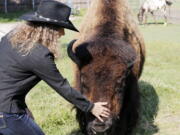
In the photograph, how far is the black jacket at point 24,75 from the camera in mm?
4238

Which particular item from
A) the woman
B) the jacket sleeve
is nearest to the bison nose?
the woman

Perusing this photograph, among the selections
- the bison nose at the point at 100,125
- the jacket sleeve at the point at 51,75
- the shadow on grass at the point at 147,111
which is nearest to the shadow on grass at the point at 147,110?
the shadow on grass at the point at 147,111

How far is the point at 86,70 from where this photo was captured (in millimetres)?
5652

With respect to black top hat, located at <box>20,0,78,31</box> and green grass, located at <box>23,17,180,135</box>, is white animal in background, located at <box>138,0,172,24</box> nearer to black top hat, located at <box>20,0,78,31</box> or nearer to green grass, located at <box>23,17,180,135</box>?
green grass, located at <box>23,17,180,135</box>

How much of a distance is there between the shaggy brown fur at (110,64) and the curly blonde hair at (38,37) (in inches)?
48.3

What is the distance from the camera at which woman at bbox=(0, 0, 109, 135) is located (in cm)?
425

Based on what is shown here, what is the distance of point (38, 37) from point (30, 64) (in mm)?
273

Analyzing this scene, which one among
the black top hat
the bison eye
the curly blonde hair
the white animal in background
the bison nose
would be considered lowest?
the white animal in background

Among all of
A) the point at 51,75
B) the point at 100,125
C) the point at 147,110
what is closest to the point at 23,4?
the point at 147,110

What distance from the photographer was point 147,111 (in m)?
8.10

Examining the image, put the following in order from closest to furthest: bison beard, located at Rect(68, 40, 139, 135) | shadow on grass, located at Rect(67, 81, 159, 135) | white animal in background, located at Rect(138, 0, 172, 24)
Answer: bison beard, located at Rect(68, 40, 139, 135), shadow on grass, located at Rect(67, 81, 159, 135), white animal in background, located at Rect(138, 0, 172, 24)

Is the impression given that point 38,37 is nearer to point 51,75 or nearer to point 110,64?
point 51,75

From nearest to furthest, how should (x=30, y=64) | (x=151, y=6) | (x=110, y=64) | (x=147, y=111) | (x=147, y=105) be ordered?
1. (x=30, y=64)
2. (x=110, y=64)
3. (x=147, y=111)
4. (x=147, y=105)
5. (x=151, y=6)

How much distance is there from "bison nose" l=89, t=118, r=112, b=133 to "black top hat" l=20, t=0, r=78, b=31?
1.25 meters
